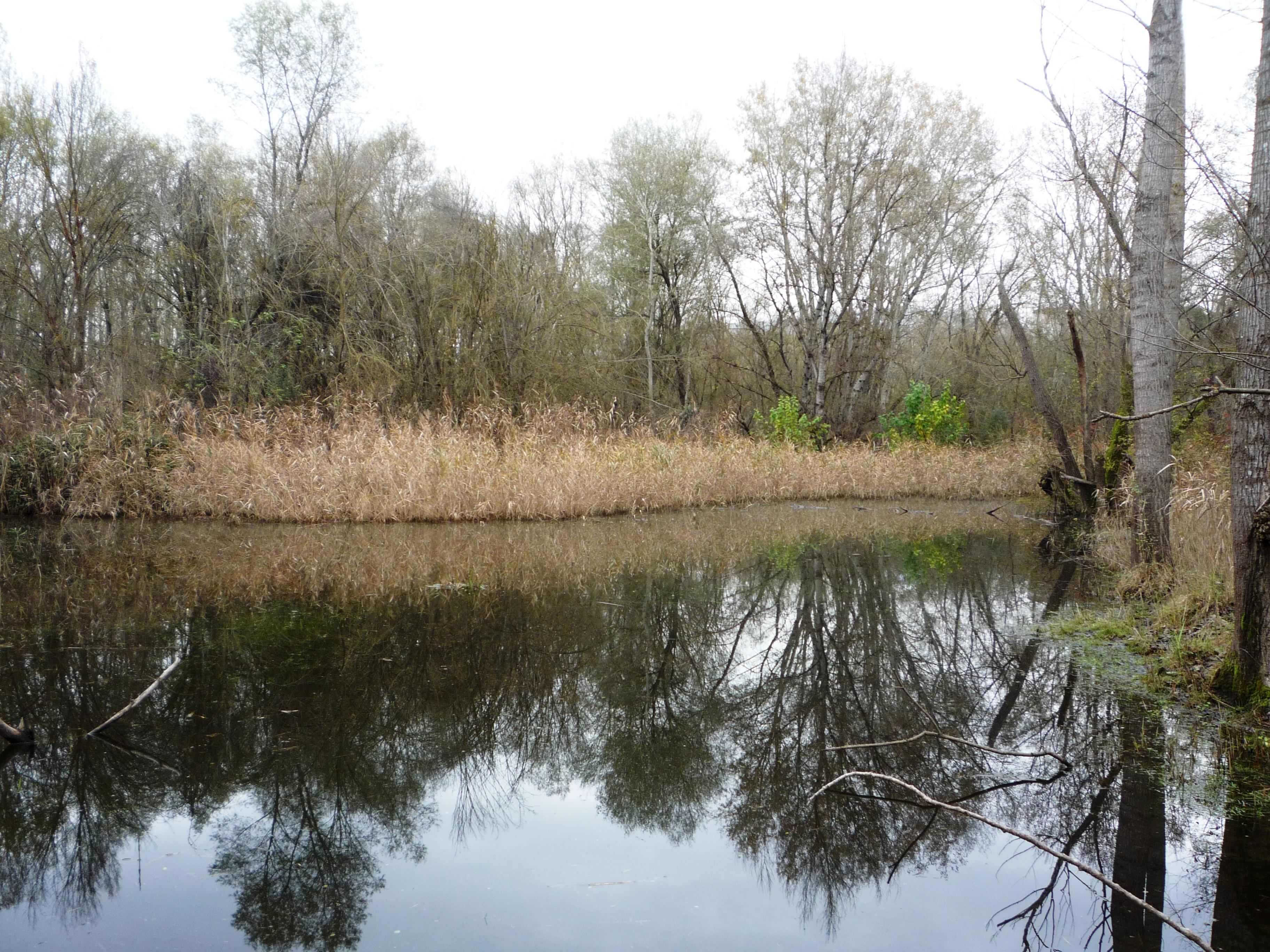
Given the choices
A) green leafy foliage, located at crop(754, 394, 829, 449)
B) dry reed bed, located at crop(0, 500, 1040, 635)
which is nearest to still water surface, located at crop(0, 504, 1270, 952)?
dry reed bed, located at crop(0, 500, 1040, 635)

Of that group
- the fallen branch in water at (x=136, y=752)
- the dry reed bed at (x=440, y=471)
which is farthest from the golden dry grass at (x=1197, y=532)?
the dry reed bed at (x=440, y=471)

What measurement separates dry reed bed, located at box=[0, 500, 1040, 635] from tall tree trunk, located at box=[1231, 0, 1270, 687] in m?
4.54

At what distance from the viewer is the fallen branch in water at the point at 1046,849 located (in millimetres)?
1783

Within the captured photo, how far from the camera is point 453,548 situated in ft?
28.3

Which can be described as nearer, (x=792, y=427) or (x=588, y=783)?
(x=588, y=783)

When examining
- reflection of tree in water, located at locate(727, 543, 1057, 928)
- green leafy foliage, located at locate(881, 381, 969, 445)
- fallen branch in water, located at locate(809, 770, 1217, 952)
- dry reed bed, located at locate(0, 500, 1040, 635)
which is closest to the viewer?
fallen branch in water, located at locate(809, 770, 1217, 952)

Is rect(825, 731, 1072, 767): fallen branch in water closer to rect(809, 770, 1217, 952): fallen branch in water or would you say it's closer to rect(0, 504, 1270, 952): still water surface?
rect(0, 504, 1270, 952): still water surface

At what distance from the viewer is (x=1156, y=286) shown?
5.62 meters

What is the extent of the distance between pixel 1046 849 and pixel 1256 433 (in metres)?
2.47

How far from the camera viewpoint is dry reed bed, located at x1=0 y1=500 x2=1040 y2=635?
6.18 metres

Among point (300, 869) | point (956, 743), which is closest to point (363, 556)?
point (300, 869)

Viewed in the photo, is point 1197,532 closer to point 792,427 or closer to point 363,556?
point 363,556

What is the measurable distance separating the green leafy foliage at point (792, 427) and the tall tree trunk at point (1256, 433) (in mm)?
13957

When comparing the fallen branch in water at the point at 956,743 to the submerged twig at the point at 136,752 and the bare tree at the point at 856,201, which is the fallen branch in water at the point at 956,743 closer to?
the submerged twig at the point at 136,752
